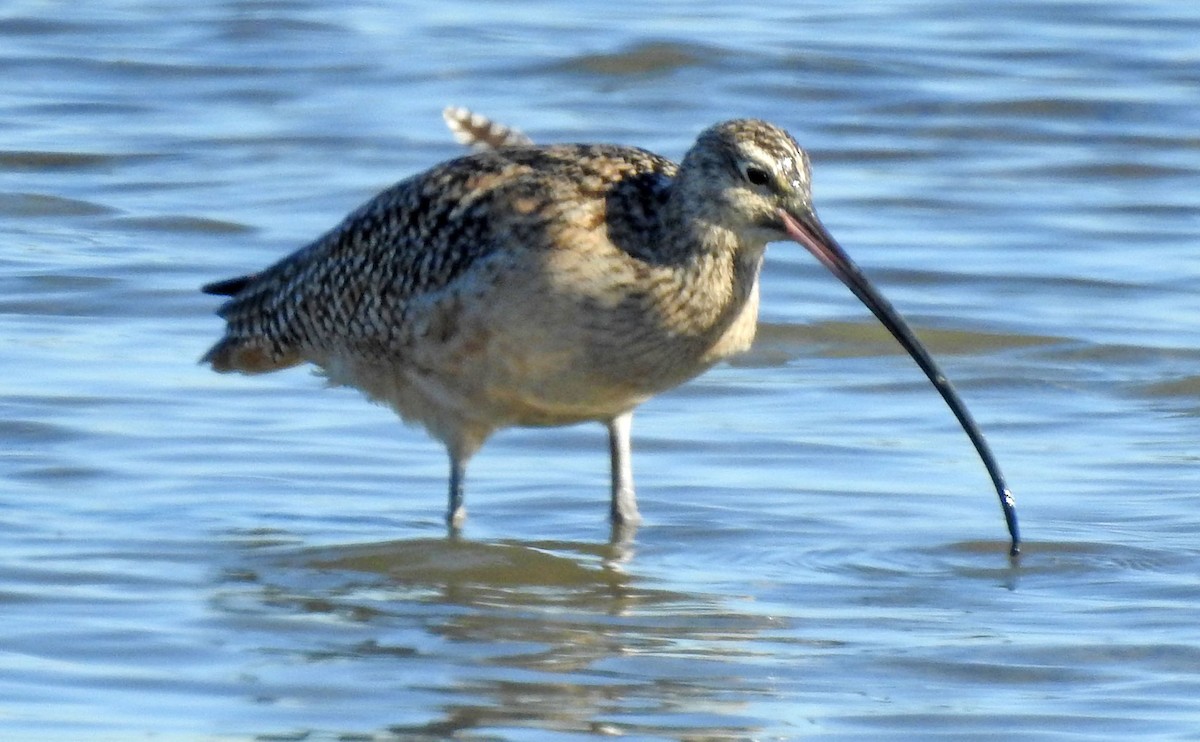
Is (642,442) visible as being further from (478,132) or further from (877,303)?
(877,303)

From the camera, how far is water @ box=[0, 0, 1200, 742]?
5.77 meters

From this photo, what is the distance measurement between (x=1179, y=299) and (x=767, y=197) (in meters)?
3.87

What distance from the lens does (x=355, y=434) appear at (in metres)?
8.35

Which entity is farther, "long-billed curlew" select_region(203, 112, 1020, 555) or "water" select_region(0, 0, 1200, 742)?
"long-billed curlew" select_region(203, 112, 1020, 555)

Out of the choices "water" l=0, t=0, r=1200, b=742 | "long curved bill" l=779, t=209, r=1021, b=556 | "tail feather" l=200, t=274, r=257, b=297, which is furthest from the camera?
"tail feather" l=200, t=274, r=257, b=297

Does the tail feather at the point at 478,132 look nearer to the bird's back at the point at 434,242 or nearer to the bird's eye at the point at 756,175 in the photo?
the bird's back at the point at 434,242

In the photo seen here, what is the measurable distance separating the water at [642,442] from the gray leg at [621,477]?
3.4 inches

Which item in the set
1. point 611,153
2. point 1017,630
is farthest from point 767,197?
point 1017,630

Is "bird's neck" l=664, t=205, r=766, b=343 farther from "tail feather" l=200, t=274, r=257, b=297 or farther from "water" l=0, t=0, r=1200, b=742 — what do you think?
"tail feather" l=200, t=274, r=257, b=297

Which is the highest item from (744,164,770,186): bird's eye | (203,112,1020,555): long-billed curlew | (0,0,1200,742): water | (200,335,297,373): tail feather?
(744,164,770,186): bird's eye

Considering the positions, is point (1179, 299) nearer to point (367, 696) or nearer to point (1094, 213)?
point (1094, 213)

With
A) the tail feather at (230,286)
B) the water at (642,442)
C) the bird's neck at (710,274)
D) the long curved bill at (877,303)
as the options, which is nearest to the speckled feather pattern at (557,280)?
the bird's neck at (710,274)

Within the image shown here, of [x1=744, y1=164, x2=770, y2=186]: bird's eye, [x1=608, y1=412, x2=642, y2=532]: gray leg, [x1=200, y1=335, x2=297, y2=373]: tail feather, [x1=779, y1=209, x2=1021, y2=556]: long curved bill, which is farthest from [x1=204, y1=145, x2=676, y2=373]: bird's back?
[x1=608, y1=412, x2=642, y2=532]: gray leg

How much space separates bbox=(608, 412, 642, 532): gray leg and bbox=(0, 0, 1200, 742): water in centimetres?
9
